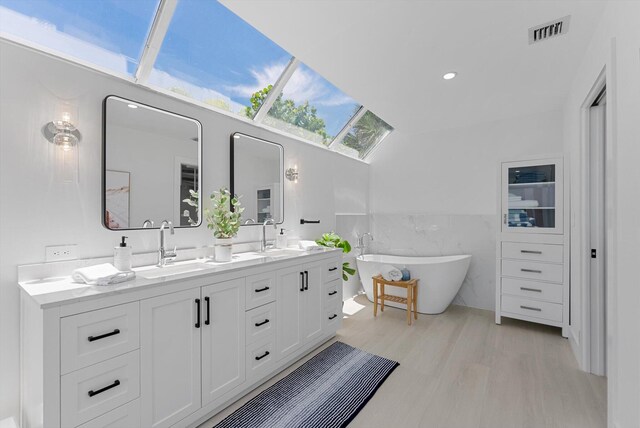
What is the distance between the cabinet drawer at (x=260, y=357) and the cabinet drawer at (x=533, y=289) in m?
Answer: 2.71

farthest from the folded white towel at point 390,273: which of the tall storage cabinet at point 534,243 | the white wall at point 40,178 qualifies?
the white wall at point 40,178

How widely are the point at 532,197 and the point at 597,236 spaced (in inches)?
42.7

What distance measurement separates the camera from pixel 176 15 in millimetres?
1931

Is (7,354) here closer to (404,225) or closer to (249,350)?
(249,350)

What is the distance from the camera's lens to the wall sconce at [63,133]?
1626 millimetres

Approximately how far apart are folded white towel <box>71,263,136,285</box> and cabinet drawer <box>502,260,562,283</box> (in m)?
3.60

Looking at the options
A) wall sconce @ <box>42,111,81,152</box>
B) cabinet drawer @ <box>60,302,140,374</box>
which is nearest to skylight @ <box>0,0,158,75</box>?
wall sconce @ <box>42,111,81,152</box>

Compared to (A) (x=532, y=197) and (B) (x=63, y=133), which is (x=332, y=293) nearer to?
(B) (x=63, y=133)

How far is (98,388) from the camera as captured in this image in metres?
1.30

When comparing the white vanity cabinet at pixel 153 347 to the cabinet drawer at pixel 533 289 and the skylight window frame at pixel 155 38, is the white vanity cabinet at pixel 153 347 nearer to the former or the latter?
the skylight window frame at pixel 155 38

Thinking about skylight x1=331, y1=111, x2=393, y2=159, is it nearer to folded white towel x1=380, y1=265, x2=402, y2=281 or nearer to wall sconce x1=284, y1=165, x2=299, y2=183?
wall sconce x1=284, y1=165, x2=299, y2=183

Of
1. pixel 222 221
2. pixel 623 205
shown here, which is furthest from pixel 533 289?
pixel 222 221

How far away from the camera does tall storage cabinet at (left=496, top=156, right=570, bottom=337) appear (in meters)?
2.96

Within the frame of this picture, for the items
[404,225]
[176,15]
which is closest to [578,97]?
[404,225]
